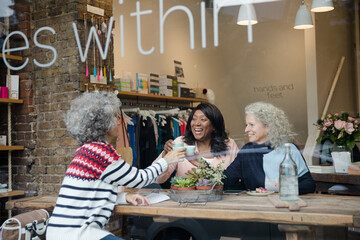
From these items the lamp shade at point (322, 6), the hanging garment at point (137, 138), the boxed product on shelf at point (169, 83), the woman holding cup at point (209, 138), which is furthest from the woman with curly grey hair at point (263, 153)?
the boxed product on shelf at point (169, 83)

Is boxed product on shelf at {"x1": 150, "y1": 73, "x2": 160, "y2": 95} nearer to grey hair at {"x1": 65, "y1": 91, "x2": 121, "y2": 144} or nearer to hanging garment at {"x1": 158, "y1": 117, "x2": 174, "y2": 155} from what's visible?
hanging garment at {"x1": 158, "y1": 117, "x2": 174, "y2": 155}

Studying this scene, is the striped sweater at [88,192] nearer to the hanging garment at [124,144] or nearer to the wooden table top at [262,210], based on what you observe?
the wooden table top at [262,210]

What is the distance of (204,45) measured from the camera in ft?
11.5

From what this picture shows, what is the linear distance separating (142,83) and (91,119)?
233cm

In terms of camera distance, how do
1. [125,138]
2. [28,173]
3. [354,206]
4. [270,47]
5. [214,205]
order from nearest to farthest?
[354,206]
[214,205]
[270,47]
[28,173]
[125,138]

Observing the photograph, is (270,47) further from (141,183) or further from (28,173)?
(28,173)

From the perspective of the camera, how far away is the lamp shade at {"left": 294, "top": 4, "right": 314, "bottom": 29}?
133 inches

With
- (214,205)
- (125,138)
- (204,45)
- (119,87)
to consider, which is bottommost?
(214,205)

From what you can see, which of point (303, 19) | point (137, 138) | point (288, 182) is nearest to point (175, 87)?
point (137, 138)

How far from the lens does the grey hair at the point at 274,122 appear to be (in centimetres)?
284

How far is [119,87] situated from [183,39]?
1.06m

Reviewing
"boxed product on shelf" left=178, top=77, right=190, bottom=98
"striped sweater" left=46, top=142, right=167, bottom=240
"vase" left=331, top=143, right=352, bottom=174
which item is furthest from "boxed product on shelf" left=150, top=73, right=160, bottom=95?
"striped sweater" left=46, top=142, right=167, bottom=240

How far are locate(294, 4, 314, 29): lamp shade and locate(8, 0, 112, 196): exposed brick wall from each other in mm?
1730

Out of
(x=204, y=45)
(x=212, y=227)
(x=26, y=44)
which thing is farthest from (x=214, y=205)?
(x=26, y=44)
